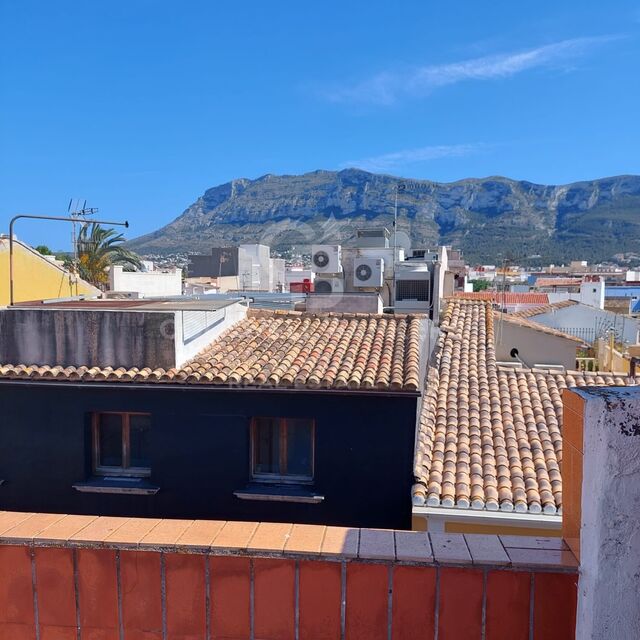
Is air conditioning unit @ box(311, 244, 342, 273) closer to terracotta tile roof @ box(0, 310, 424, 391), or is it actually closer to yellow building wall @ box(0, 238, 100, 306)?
yellow building wall @ box(0, 238, 100, 306)

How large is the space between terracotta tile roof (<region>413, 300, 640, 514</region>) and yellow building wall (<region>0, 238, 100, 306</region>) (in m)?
9.24

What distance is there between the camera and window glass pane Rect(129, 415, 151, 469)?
8.41 m

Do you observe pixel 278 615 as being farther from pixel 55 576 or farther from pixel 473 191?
pixel 473 191

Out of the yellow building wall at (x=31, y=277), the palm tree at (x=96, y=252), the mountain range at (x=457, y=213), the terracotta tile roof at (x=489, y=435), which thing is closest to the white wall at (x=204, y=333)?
the terracotta tile roof at (x=489, y=435)

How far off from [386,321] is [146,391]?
4.38 metres

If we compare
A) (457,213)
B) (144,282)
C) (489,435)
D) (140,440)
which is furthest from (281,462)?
(457,213)

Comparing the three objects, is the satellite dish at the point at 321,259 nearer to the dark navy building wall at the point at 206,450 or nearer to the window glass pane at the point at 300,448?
the window glass pane at the point at 300,448

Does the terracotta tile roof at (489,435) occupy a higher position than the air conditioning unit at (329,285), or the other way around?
the air conditioning unit at (329,285)

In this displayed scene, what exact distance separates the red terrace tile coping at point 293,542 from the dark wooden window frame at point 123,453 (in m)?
6.43

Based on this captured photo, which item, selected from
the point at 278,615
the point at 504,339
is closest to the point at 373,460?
the point at 278,615

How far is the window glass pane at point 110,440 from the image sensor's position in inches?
336

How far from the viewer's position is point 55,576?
2086 mm

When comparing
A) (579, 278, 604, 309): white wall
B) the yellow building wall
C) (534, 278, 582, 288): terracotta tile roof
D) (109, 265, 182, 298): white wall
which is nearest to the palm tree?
(109, 265, 182, 298): white wall

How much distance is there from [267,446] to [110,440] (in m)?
2.34
